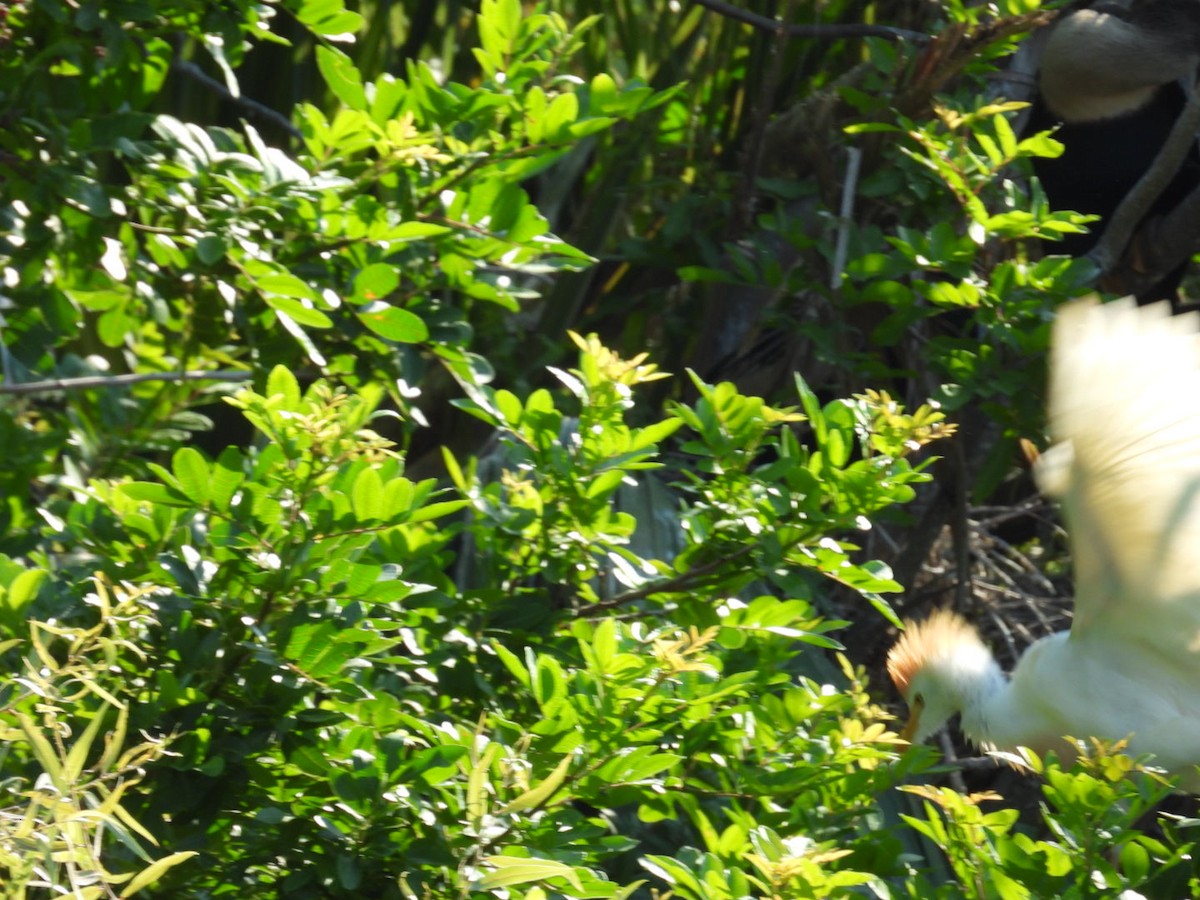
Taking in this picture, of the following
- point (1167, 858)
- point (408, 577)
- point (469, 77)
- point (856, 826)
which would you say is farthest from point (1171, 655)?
point (469, 77)

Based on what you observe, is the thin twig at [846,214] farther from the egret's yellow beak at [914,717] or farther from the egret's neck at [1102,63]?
the egret's yellow beak at [914,717]

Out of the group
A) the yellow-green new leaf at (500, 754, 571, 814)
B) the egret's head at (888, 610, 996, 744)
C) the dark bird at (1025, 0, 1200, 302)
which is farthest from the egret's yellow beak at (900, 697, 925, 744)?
the yellow-green new leaf at (500, 754, 571, 814)

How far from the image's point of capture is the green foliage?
1.35 meters

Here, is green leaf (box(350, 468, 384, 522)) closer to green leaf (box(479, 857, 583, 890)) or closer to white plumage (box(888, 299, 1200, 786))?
green leaf (box(479, 857, 583, 890))

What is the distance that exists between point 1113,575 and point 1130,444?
282 mm

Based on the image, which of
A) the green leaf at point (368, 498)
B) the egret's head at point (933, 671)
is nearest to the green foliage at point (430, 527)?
the green leaf at point (368, 498)

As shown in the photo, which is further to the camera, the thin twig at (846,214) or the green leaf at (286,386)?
the thin twig at (846,214)

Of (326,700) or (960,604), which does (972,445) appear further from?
(326,700)

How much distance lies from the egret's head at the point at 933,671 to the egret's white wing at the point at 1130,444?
51cm

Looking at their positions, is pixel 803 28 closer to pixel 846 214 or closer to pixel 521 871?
pixel 846 214

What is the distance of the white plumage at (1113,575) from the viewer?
174 centimetres

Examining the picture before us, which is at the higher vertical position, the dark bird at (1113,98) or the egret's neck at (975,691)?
the dark bird at (1113,98)

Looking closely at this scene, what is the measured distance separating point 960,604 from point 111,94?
1.87 m

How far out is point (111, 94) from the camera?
2.01m
